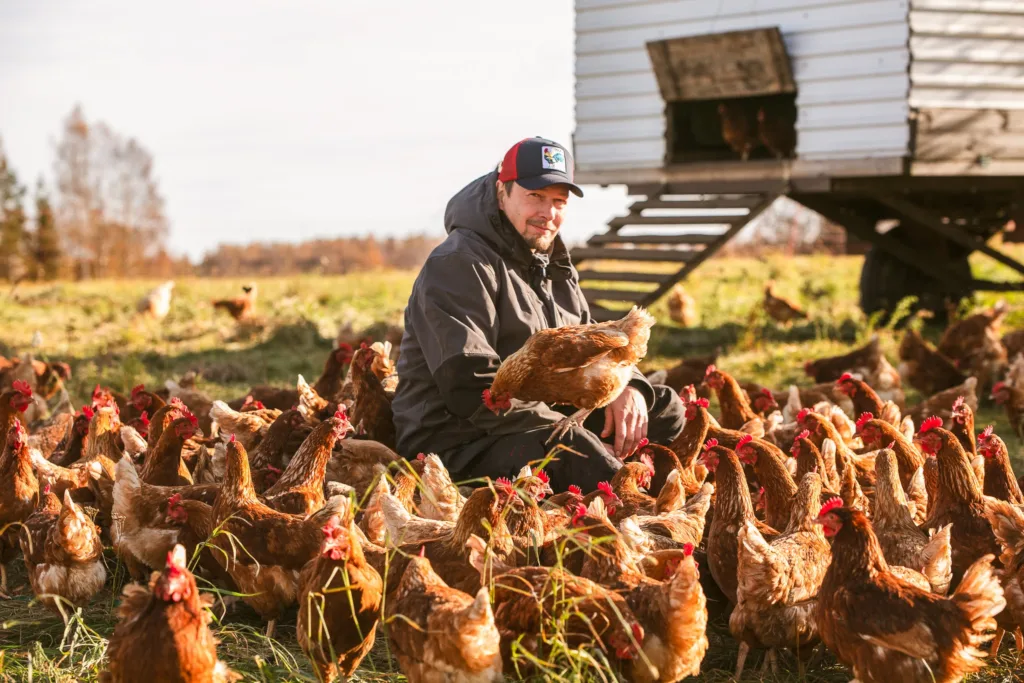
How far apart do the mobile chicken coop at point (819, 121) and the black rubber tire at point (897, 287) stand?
0.7 inches

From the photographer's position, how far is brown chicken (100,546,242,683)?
9.21 ft

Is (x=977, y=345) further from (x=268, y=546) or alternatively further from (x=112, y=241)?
(x=112, y=241)

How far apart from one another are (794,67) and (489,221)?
7061mm

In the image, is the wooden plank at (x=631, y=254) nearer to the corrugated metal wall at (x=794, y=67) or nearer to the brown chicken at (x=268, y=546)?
the corrugated metal wall at (x=794, y=67)

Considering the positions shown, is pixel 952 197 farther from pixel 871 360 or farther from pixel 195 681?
pixel 195 681

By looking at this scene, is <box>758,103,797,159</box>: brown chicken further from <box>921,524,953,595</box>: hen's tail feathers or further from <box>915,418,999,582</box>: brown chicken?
<box>921,524,953,595</box>: hen's tail feathers

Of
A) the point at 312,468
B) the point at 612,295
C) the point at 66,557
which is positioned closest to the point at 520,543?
the point at 312,468

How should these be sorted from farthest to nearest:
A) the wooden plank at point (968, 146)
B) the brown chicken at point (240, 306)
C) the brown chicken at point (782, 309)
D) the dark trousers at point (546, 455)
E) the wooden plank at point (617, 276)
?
the brown chicken at point (240, 306) < the brown chicken at point (782, 309) < the wooden plank at point (617, 276) < the wooden plank at point (968, 146) < the dark trousers at point (546, 455)

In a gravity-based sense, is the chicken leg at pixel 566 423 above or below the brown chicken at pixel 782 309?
above

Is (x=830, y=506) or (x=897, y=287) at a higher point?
(x=830, y=506)

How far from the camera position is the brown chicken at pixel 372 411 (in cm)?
509

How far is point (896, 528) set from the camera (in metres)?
3.86

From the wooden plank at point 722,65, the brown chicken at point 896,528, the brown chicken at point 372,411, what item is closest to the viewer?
the brown chicken at point 896,528

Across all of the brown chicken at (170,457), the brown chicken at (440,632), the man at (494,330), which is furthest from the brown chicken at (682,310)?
the brown chicken at (440,632)
